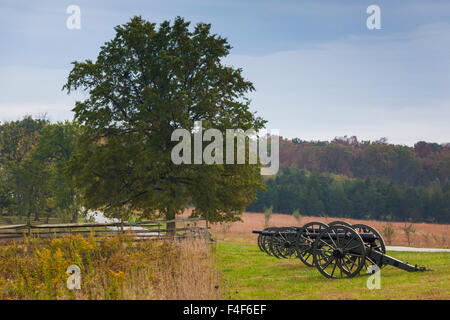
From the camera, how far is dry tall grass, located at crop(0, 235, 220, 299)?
9750mm

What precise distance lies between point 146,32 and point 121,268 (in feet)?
49.4

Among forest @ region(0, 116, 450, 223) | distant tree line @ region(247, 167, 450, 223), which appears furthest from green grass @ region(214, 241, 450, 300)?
distant tree line @ region(247, 167, 450, 223)

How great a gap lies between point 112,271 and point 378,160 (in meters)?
92.7

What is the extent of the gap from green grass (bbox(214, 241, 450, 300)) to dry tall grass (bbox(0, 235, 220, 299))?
3.27 ft

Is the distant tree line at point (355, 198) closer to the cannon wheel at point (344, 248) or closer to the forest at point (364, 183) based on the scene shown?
the forest at point (364, 183)

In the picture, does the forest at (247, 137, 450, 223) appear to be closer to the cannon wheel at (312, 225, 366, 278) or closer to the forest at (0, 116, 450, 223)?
the forest at (0, 116, 450, 223)

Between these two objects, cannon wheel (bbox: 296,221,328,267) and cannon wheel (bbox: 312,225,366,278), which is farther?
cannon wheel (bbox: 296,221,328,267)

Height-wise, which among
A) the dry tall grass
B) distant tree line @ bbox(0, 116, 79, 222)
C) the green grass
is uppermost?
distant tree line @ bbox(0, 116, 79, 222)

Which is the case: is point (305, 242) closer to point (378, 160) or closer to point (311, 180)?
point (311, 180)

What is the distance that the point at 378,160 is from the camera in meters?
95.9

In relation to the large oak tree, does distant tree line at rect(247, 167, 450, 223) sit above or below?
below
